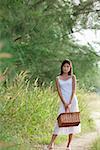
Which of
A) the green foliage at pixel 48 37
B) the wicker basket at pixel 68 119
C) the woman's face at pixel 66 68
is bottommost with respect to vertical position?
the wicker basket at pixel 68 119

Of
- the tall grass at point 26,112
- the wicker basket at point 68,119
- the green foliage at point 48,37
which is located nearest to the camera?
the tall grass at point 26,112

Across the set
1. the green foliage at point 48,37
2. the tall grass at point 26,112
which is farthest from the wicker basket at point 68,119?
the green foliage at point 48,37

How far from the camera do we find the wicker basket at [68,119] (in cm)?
668

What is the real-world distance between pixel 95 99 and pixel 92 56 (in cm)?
409

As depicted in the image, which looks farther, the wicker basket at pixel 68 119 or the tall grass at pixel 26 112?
the wicker basket at pixel 68 119

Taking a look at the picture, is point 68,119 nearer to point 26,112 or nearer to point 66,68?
point 66,68

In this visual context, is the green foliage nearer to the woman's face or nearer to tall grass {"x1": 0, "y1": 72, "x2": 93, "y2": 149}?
tall grass {"x1": 0, "y1": 72, "x2": 93, "y2": 149}

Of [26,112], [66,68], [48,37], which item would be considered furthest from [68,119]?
[48,37]

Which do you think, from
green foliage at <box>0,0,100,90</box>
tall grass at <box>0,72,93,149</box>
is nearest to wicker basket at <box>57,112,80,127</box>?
tall grass at <box>0,72,93,149</box>

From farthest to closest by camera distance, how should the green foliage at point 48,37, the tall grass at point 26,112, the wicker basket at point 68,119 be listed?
1. the green foliage at point 48,37
2. the wicker basket at point 68,119
3. the tall grass at point 26,112

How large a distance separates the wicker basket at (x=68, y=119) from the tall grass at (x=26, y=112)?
2.15ft

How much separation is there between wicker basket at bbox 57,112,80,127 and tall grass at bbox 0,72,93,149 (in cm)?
66

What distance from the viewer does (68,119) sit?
670 centimetres

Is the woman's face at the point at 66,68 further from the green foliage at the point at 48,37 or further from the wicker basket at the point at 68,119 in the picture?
the green foliage at the point at 48,37
